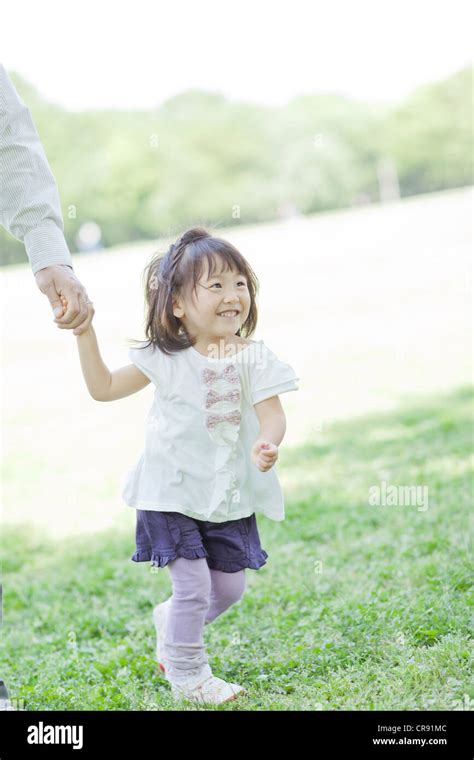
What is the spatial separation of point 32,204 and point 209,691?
1.60 m

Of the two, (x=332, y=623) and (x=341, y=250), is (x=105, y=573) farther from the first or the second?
(x=341, y=250)

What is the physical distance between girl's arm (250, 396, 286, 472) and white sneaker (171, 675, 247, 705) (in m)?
0.74

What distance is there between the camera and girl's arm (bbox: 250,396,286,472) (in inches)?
105

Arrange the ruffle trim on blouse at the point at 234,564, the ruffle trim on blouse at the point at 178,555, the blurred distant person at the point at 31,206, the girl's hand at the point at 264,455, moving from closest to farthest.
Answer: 1. the girl's hand at the point at 264,455
2. the blurred distant person at the point at 31,206
3. the ruffle trim on blouse at the point at 178,555
4. the ruffle trim on blouse at the point at 234,564

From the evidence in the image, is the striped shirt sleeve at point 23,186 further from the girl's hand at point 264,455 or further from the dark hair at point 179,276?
the girl's hand at point 264,455

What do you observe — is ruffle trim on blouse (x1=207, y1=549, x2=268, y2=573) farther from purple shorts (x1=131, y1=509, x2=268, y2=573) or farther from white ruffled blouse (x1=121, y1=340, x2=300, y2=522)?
white ruffled blouse (x1=121, y1=340, x2=300, y2=522)

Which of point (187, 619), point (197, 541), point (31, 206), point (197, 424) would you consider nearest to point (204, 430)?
point (197, 424)

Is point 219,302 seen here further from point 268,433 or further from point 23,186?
point 23,186

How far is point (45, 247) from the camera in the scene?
2.77m

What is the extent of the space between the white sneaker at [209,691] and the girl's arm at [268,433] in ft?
2.43

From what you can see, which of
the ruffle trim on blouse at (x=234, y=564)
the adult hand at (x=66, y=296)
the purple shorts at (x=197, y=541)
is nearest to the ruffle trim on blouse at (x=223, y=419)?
the purple shorts at (x=197, y=541)

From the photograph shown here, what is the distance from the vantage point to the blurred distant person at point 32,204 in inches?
109

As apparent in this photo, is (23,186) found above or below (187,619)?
above

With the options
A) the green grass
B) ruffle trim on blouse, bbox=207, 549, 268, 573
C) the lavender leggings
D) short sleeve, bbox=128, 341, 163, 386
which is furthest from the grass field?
short sleeve, bbox=128, 341, 163, 386
